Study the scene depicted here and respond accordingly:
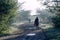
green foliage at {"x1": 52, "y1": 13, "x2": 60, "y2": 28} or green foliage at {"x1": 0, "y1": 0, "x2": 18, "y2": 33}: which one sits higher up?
green foliage at {"x1": 0, "y1": 0, "x2": 18, "y2": 33}

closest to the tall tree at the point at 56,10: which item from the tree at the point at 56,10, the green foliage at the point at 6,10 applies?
the tree at the point at 56,10

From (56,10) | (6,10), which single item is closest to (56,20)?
(56,10)

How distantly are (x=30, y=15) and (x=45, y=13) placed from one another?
2.53 m

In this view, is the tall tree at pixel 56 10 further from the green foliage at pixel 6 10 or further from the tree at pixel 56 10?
the green foliage at pixel 6 10

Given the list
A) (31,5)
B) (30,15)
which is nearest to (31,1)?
(31,5)

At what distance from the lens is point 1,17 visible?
16438 mm

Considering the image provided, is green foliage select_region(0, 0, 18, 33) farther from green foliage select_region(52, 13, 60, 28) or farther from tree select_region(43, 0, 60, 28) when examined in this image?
green foliage select_region(52, 13, 60, 28)

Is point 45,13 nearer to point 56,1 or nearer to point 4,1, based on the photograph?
point 56,1

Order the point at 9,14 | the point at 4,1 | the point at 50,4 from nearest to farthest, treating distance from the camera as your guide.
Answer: the point at 4,1, the point at 9,14, the point at 50,4

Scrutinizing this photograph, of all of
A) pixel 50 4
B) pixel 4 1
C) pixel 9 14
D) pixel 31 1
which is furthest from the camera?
pixel 31 1

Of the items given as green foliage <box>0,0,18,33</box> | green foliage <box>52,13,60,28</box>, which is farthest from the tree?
green foliage <box>0,0,18,33</box>

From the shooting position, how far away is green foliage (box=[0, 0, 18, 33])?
15766 mm

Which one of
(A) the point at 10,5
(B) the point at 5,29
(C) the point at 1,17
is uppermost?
(A) the point at 10,5

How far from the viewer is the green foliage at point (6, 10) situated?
51.7 feet
